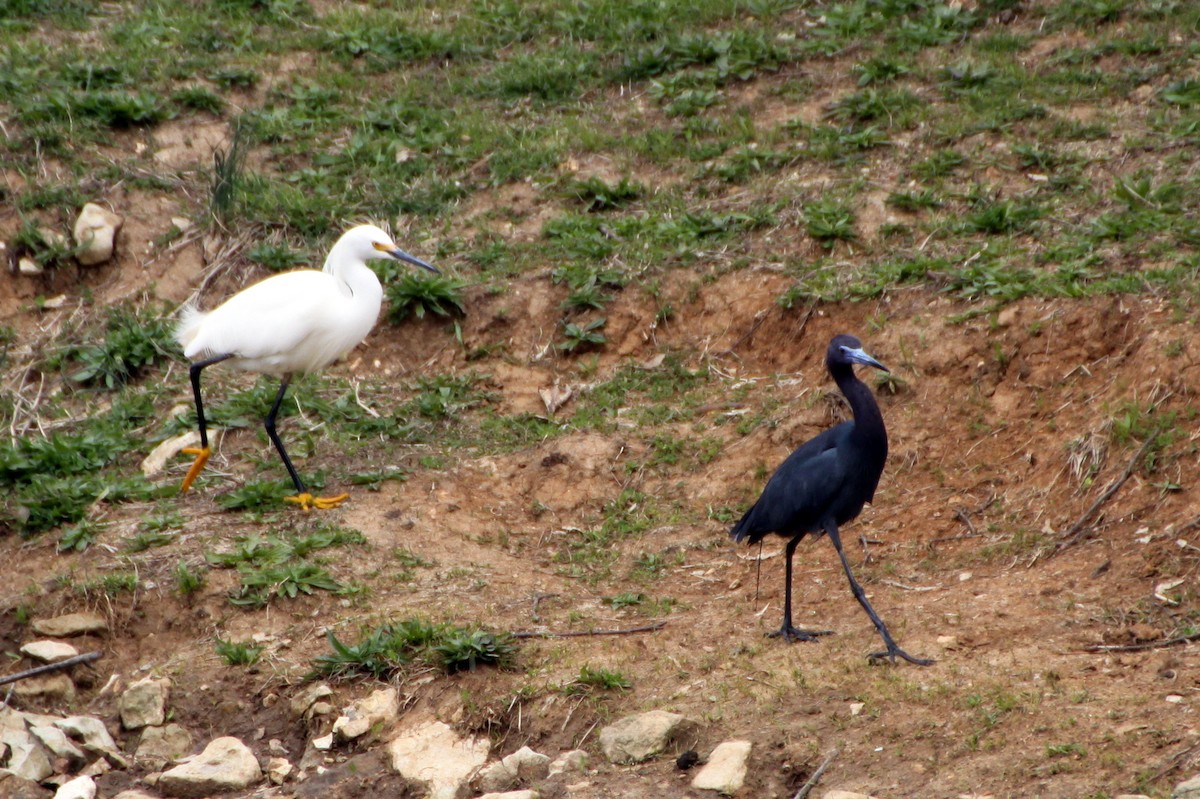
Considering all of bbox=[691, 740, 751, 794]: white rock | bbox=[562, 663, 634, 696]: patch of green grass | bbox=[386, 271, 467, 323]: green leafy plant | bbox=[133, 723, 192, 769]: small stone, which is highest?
bbox=[386, 271, 467, 323]: green leafy plant

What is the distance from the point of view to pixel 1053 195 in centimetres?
749

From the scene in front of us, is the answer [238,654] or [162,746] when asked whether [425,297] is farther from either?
[162,746]

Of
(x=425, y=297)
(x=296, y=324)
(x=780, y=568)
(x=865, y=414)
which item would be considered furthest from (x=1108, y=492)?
(x=425, y=297)

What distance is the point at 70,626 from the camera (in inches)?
219

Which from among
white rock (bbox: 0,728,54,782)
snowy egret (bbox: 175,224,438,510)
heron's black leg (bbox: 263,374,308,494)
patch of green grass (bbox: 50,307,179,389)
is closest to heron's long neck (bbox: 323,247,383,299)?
snowy egret (bbox: 175,224,438,510)

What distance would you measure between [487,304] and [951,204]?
2715 millimetres

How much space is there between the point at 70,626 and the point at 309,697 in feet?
3.99

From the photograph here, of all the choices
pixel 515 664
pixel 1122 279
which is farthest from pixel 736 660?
pixel 1122 279

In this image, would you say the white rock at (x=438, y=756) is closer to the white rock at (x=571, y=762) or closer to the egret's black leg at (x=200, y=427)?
the white rock at (x=571, y=762)

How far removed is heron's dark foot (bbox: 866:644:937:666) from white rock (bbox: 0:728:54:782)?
3.02 m

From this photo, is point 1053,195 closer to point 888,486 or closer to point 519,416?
A: point 888,486

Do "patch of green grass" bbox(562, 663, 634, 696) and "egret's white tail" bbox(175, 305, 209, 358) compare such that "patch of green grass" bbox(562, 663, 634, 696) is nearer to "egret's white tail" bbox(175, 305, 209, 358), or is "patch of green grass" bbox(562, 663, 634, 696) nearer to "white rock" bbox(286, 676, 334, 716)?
"white rock" bbox(286, 676, 334, 716)

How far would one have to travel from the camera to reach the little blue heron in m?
5.22

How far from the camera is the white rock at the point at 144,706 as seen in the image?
16.8ft
